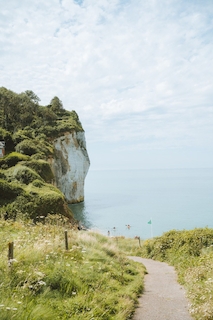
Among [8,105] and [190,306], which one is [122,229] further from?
Answer: [190,306]

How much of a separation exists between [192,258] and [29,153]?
110 feet

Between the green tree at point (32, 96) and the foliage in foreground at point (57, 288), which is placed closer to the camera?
the foliage in foreground at point (57, 288)

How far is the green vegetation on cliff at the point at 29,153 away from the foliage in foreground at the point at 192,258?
27.7ft

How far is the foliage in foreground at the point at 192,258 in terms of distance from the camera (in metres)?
6.33

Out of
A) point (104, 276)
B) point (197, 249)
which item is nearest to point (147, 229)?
point (197, 249)

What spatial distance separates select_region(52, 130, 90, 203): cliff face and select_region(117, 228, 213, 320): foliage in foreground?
117 ft

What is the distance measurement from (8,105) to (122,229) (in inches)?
1291

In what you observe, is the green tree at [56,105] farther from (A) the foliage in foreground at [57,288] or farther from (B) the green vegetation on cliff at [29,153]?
(A) the foliage in foreground at [57,288]

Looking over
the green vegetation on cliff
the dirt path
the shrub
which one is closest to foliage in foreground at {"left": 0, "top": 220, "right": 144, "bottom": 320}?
the dirt path

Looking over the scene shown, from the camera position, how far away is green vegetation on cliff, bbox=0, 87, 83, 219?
26.2 metres

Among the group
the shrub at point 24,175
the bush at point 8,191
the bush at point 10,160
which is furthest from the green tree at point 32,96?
the bush at point 8,191

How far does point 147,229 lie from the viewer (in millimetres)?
46625

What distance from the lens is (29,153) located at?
42.4m

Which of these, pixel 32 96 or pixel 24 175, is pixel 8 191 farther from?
pixel 32 96
